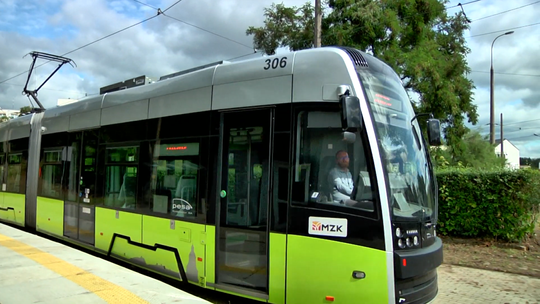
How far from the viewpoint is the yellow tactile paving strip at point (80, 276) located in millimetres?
4109

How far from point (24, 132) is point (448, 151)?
1554 cm

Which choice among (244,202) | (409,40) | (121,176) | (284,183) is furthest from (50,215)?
(409,40)

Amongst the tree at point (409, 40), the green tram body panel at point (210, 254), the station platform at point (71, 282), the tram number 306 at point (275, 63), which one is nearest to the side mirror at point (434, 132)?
the tram number 306 at point (275, 63)

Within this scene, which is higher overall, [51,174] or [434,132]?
[434,132]

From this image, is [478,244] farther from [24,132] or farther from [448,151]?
[24,132]

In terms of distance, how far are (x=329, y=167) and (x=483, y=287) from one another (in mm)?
4334

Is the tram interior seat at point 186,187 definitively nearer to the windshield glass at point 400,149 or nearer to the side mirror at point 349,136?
the side mirror at point 349,136

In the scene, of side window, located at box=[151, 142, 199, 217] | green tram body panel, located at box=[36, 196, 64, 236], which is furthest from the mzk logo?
green tram body panel, located at box=[36, 196, 64, 236]

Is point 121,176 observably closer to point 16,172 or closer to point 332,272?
point 332,272

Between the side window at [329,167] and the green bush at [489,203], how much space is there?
6736 millimetres

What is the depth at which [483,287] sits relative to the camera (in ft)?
23.2

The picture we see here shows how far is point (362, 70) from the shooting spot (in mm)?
4871

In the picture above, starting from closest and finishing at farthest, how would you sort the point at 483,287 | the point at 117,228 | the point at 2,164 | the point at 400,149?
the point at 400,149 < the point at 483,287 < the point at 117,228 < the point at 2,164

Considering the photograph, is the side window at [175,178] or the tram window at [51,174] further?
the tram window at [51,174]
